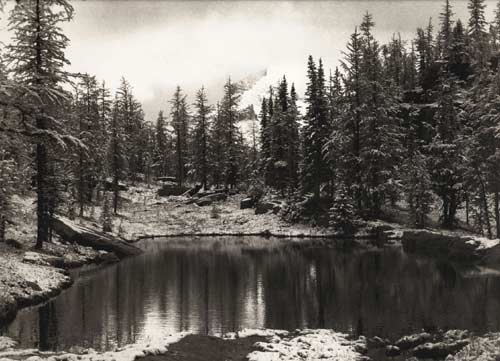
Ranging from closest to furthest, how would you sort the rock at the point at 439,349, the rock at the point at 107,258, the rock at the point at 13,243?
the rock at the point at 439,349, the rock at the point at 13,243, the rock at the point at 107,258

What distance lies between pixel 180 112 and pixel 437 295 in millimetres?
71438

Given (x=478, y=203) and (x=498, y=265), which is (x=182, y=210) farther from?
(x=498, y=265)

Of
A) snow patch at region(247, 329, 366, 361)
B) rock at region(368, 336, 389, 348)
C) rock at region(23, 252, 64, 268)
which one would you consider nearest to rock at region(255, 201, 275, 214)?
rock at region(23, 252, 64, 268)

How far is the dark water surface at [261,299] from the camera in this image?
18.3 metres

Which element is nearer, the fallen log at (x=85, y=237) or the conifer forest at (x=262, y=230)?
the conifer forest at (x=262, y=230)

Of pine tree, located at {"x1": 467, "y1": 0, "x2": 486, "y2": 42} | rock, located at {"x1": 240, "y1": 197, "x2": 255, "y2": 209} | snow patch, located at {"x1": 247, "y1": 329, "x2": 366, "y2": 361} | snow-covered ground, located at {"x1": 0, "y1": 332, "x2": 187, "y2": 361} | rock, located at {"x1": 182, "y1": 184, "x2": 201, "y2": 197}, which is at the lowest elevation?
snow patch, located at {"x1": 247, "y1": 329, "x2": 366, "y2": 361}

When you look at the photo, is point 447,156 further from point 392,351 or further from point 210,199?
point 392,351

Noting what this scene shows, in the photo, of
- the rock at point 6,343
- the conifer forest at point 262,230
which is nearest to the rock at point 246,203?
the conifer forest at point 262,230

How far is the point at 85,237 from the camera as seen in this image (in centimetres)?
3756

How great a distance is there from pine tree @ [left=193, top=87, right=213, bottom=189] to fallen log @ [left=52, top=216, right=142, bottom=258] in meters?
38.1

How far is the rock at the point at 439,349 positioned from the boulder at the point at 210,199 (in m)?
54.4

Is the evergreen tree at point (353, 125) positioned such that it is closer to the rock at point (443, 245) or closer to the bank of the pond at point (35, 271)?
the rock at point (443, 245)

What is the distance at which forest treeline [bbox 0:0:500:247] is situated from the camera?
100 ft

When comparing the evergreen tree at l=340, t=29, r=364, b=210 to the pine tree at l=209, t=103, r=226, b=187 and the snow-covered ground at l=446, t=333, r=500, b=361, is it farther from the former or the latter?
the snow-covered ground at l=446, t=333, r=500, b=361
